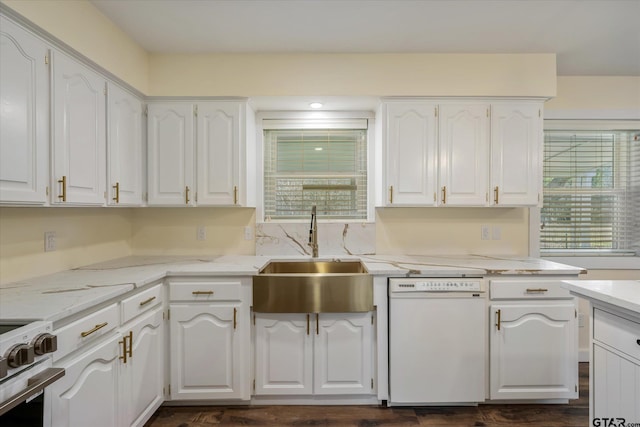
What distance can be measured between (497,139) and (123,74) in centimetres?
266

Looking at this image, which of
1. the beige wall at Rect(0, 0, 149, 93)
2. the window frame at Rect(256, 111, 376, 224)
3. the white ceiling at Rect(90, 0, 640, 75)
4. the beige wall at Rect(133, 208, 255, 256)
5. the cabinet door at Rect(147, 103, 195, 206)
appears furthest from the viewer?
the window frame at Rect(256, 111, 376, 224)

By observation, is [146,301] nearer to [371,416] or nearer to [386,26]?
[371,416]

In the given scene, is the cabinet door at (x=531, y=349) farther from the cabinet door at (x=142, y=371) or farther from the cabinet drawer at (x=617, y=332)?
the cabinet door at (x=142, y=371)

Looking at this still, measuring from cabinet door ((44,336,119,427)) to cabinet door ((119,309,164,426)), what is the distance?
0.24ft

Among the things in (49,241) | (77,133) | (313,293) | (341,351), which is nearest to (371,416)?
(341,351)

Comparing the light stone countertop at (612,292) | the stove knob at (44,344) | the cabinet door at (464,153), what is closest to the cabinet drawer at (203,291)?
the stove knob at (44,344)

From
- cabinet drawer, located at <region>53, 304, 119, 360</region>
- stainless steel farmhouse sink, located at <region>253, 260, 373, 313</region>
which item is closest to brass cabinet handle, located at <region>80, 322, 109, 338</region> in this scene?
cabinet drawer, located at <region>53, 304, 119, 360</region>

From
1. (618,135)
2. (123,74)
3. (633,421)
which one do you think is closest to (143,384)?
(123,74)

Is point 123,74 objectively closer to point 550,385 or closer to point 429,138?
point 429,138

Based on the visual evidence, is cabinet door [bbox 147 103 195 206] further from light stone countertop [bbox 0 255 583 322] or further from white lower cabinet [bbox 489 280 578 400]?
white lower cabinet [bbox 489 280 578 400]

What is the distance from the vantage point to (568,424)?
194 centimetres

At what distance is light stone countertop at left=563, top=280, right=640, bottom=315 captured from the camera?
1.21 m

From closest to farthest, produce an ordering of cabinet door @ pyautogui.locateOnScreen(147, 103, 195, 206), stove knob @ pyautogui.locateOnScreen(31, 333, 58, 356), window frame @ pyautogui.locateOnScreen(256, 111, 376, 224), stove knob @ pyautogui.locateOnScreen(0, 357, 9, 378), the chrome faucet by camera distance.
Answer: stove knob @ pyautogui.locateOnScreen(0, 357, 9, 378) < stove knob @ pyautogui.locateOnScreen(31, 333, 58, 356) < cabinet door @ pyautogui.locateOnScreen(147, 103, 195, 206) < the chrome faucet < window frame @ pyautogui.locateOnScreen(256, 111, 376, 224)

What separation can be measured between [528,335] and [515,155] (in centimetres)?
125
